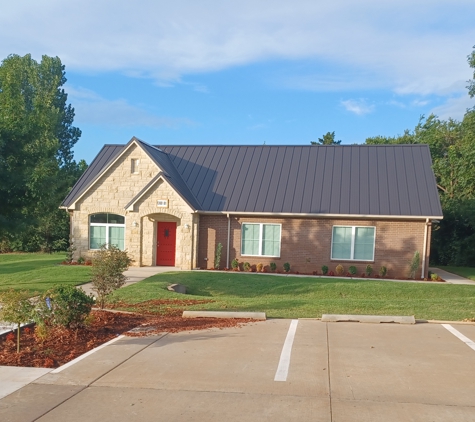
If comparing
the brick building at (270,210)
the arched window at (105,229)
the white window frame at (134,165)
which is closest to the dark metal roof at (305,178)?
the brick building at (270,210)

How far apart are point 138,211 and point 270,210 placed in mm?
5995

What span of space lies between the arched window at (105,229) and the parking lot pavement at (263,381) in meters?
14.6

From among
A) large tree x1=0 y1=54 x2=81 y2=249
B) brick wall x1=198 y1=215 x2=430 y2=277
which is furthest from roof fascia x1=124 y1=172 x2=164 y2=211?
large tree x1=0 y1=54 x2=81 y2=249

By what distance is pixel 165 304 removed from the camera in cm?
1263

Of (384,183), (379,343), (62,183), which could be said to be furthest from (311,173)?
(62,183)

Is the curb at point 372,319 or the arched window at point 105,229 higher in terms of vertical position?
the arched window at point 105,229

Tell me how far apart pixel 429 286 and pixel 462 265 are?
527 inches

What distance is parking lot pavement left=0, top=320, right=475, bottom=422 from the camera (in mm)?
5457

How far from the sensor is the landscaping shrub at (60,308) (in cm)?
852

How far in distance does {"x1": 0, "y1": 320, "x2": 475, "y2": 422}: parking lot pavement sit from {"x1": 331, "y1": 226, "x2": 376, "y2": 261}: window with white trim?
11838 millimetres

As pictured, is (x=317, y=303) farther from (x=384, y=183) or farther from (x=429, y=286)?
(x=384, y=183)

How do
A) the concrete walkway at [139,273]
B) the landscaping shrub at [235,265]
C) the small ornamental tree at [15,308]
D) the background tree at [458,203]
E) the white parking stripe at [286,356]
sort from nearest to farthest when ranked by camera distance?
the white parking stripe at [286,356] → the small ornamental tree at [15,308] → the concrete walkway at [139,273] → the landscaping shrub at [235,265] → the background tree at [458,203]

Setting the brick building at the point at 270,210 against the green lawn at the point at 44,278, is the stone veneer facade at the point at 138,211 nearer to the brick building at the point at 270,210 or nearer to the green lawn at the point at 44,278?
the brick building at the point at 270,210

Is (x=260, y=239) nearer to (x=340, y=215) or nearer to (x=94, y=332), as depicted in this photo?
(x=340, y=215)
